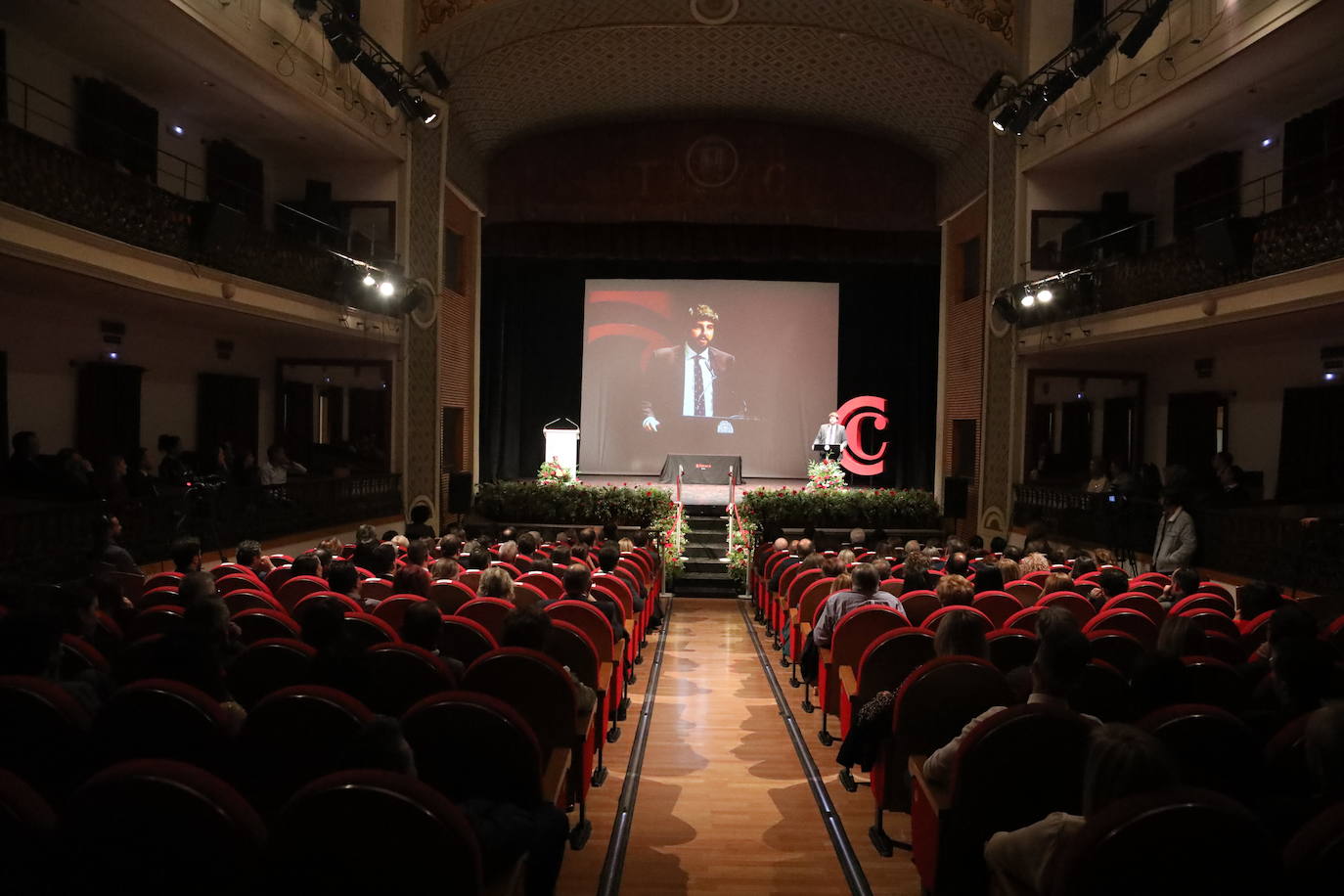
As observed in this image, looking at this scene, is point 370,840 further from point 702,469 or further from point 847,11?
point 702,469

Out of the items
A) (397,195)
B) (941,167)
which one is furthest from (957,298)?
(397,195)

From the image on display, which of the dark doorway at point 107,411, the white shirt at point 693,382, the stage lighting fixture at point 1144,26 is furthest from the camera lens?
the white shirt at point 693,382

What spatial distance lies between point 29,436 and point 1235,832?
8678 mm

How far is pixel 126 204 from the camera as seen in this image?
8453 millimetres

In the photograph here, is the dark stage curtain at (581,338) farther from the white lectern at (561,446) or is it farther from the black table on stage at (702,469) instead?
the white lectern at (561,446)

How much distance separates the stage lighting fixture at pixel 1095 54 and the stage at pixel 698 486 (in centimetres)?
680

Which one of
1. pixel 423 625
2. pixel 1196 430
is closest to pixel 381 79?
pixel 423 625

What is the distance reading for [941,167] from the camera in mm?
16250

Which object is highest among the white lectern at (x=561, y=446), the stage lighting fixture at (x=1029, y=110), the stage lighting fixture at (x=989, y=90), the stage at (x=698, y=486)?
the stage lighting fixture at (x=989, y=90)

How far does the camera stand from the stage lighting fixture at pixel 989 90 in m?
12.6

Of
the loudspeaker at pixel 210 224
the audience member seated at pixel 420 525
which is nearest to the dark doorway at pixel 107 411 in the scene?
the loudspeaker at pixel 210 224

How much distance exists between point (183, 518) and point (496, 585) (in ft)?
14.9

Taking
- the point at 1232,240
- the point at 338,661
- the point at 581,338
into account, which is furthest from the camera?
the point at 581,338

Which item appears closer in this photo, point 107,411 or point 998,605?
point 998,605
